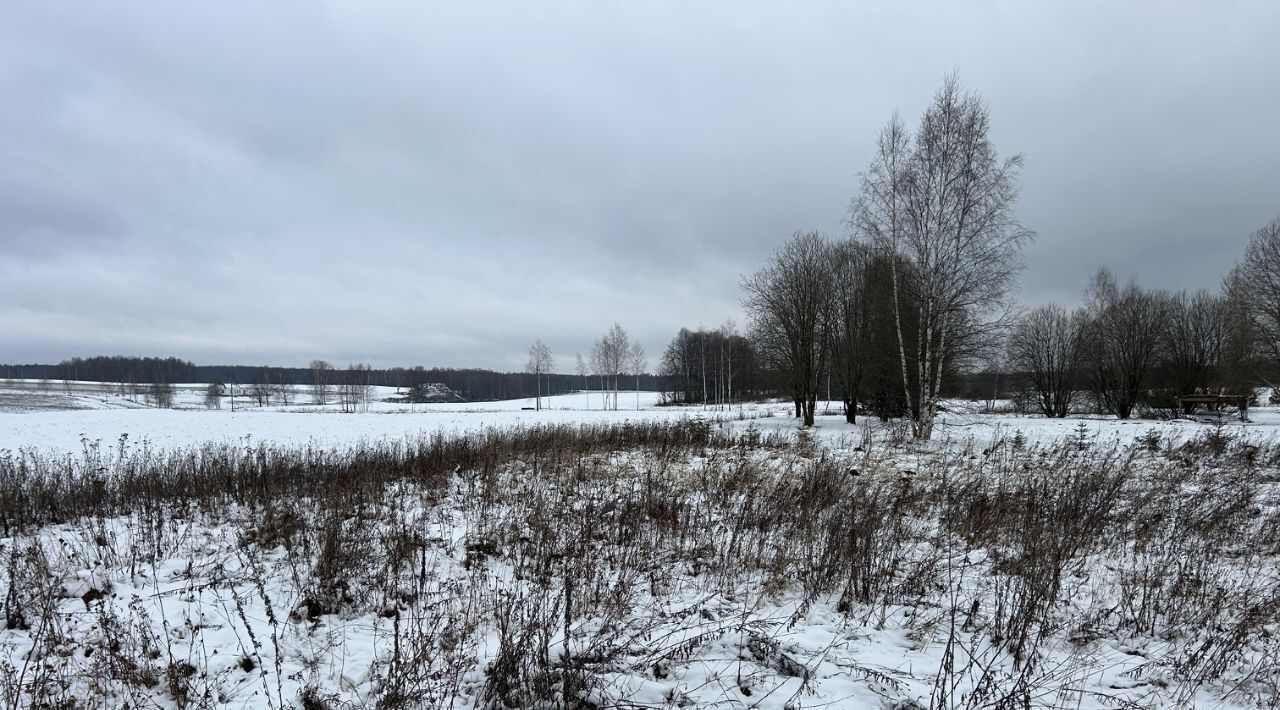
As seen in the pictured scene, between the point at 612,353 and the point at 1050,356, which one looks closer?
the point at 1050,356

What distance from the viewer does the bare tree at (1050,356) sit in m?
34.5

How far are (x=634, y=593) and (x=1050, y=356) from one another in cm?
4276

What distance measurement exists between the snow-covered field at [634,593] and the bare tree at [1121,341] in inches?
1162

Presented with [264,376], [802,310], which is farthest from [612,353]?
[264,376]

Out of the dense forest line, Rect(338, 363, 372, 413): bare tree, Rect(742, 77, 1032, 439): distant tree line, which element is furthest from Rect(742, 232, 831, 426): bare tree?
the dense forest line

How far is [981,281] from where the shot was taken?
1555 centimetres

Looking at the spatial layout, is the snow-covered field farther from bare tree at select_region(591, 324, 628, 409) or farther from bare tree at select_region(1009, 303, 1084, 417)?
bare tree at select_region(591, 324, 628, 409)

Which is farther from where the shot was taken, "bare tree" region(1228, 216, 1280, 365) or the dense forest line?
the dense forest line

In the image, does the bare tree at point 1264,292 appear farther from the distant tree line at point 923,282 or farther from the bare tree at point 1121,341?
the distant tree line at point 923,282

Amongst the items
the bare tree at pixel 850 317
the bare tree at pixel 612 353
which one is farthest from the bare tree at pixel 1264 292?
the bare tree at pixel 612 353

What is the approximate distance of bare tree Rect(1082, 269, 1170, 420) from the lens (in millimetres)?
30672

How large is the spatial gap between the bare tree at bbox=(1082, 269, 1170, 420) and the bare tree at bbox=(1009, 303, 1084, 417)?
1180 mm

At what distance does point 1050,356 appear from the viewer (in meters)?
35.8

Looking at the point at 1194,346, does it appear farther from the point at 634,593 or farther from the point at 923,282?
the point at 634,593
